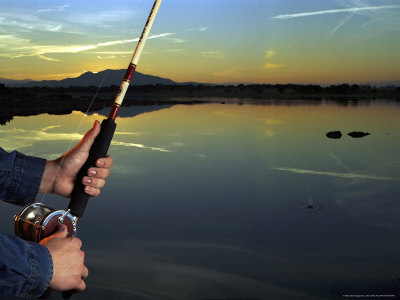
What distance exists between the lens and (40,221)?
4.73 ft

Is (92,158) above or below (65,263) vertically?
above

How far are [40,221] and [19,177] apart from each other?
0.96ft

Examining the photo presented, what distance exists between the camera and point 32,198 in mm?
1694

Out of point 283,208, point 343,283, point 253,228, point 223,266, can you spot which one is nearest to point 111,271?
point 223,266

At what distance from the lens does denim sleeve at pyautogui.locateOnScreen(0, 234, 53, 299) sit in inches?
47.0

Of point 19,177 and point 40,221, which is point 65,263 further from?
point 19,177

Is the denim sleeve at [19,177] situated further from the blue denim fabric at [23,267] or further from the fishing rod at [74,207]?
the blue denim fabric at [23,267]

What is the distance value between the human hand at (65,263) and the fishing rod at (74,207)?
0.13 meters

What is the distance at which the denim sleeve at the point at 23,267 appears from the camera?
119 cm

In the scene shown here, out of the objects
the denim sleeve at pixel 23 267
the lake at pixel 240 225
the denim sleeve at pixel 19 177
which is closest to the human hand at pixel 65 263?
the denim sleeve at pixel 23 267

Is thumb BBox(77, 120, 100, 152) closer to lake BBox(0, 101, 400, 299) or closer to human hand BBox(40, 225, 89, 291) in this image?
human hand BBox(40, 225, 89, 291)

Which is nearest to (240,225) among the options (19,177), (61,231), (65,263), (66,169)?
(66,169)

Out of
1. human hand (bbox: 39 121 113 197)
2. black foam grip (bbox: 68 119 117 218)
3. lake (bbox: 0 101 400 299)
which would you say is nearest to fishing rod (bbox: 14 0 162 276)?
black foam grip (bbox: 68 119 117 218)

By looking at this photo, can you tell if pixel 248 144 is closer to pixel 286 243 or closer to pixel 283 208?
pixel 283 208
